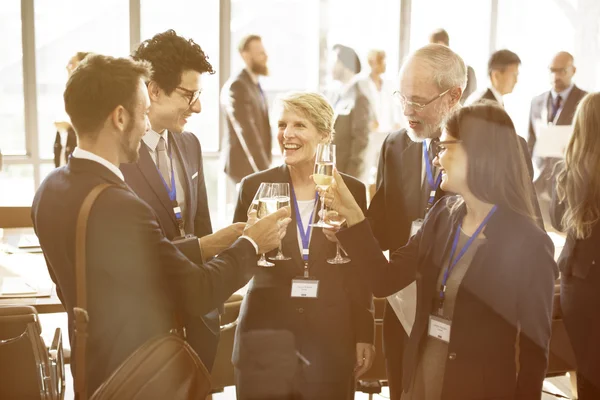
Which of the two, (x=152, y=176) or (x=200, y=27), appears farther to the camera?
(x=200, y=27)

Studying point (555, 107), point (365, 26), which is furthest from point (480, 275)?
point (365, 26)

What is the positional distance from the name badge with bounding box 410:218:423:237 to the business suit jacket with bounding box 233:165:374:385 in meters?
0.28

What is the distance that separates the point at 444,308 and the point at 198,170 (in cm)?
116

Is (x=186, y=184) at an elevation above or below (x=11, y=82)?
below

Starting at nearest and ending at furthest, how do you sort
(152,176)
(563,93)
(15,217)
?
(152,176), (15,217), (563,93)

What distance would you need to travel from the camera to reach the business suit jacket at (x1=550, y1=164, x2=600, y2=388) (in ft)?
8.97

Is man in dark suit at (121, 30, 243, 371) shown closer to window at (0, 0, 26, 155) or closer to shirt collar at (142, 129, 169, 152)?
shirt collar at (142, 129, 169, 152)

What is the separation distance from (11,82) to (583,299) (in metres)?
7.19

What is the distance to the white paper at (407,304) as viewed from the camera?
238 cm

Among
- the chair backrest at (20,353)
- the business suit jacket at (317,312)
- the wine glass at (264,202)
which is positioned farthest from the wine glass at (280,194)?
the chair backrest at (20,353)

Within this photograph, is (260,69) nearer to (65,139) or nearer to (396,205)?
(65,139)

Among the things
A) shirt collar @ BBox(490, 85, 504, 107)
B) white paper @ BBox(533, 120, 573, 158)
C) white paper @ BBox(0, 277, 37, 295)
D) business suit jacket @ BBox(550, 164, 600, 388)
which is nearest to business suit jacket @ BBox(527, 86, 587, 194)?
white paper @ BBox(533, 120, 573, 158)

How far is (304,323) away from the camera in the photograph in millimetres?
2354

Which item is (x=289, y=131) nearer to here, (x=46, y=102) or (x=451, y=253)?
(x=451, y=253)
